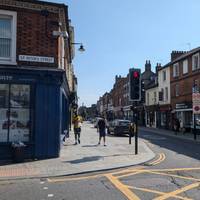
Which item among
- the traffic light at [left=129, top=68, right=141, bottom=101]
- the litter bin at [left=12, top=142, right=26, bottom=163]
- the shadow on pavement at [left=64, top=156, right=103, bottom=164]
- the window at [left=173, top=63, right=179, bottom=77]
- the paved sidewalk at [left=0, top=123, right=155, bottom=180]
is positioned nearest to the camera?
the paved sidewalk at [left=0, top=123, right=155, bottom=180]

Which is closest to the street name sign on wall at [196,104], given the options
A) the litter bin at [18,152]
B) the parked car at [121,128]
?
the parked car at [121,128]

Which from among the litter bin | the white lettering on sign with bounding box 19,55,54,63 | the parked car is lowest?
the litter bin

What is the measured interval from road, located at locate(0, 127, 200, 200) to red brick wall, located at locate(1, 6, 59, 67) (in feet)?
19.2

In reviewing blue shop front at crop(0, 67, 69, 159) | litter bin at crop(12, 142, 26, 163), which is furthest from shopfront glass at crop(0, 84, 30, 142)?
litter bin at crop(12, 142, 26, 163)

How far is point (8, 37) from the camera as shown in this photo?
14.6 metres

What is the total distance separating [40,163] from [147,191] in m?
5.65

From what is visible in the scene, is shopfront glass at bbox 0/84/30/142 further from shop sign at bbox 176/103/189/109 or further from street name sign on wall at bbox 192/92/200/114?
shop sign at bbox 176/103/189/109

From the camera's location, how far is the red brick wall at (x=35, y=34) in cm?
1454

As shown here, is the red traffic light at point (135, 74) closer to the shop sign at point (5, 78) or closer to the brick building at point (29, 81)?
the brick building at point (29, 81)

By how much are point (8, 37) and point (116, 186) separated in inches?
319

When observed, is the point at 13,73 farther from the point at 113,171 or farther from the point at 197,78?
the point at 197,78

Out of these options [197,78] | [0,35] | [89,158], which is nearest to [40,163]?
[89,158]

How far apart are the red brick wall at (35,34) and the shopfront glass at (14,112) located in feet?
3.70

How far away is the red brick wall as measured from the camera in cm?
1454
